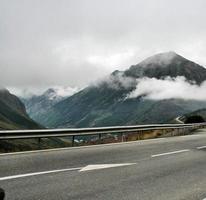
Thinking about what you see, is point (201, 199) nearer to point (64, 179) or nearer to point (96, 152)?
point (64, 179)

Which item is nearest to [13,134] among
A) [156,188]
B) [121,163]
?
[121,163]

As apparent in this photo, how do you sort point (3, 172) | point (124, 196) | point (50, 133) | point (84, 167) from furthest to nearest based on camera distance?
1. point (50, 133)
2. point (84, 167)
3. point (3, 172)
4. point (124, 196)

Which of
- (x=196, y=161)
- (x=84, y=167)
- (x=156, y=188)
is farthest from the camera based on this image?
(x=196, y=161)

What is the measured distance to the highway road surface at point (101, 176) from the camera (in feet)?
26.8

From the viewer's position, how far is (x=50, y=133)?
17219 mm

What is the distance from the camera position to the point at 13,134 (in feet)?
49.5

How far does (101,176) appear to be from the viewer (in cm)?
1015

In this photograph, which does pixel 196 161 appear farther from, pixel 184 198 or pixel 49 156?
pixel 184 198

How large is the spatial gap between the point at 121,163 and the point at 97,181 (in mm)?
3186

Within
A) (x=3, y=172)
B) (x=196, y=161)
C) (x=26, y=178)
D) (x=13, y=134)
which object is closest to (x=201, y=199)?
(x=26, y=178)

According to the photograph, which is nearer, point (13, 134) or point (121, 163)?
point (121, 163)

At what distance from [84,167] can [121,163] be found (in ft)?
5.11

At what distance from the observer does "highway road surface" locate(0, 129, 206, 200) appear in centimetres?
816

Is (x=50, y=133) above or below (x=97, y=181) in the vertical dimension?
above
